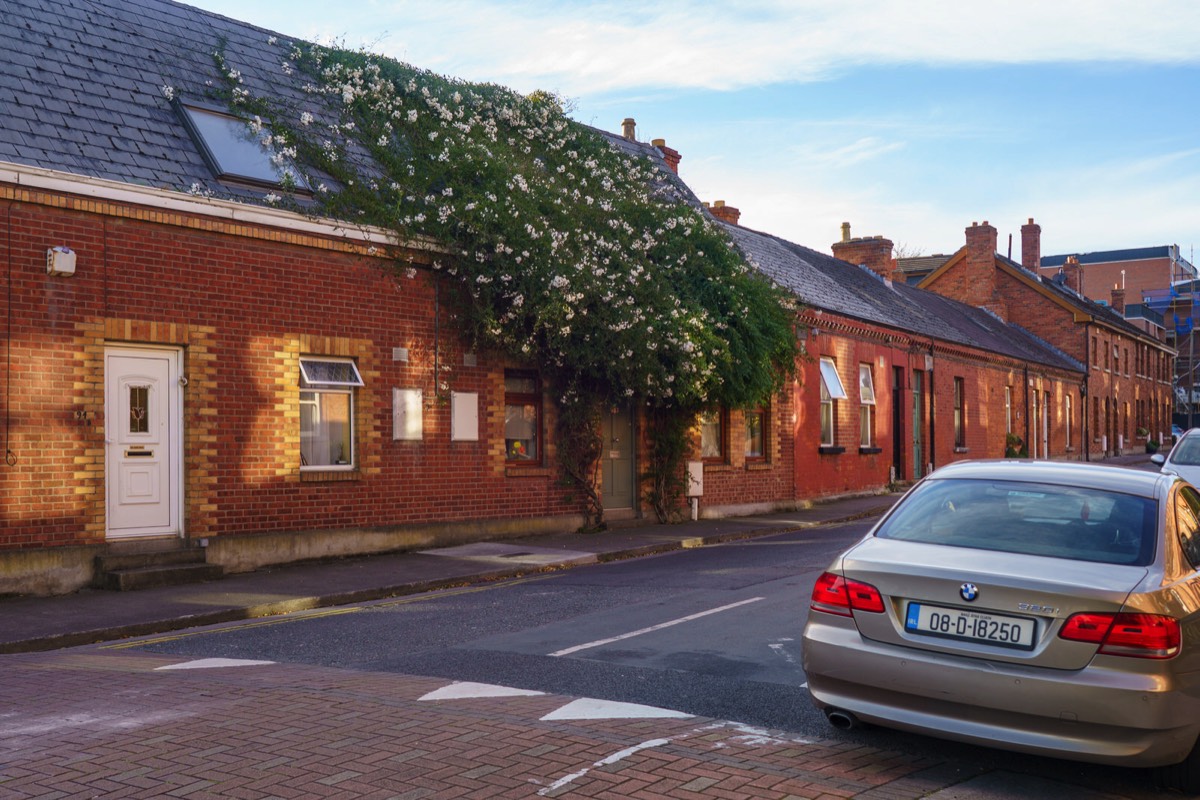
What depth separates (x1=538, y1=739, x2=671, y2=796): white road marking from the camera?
196 inches

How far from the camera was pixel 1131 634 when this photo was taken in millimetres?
4746

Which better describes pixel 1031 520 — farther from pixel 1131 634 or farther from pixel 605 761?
pixel 605 761

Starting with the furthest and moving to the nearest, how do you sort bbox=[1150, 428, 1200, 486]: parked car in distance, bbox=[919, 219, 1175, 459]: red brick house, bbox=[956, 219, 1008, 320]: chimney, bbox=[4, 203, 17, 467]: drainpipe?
bbox=[956, 219, 1008, 320]: chimney → bbox=[919, 219, 1175, 459]: red brick house → bbox=[1150, 428, 1200, 486]: parked car in distance → bbox=[4, 203, 17, 467]: drainpipe

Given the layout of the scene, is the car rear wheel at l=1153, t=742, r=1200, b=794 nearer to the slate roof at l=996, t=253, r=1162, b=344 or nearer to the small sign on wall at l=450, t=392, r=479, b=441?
the small sign on wall at l=450, t=392, r=479, b=441

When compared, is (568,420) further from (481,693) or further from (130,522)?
(481,693)

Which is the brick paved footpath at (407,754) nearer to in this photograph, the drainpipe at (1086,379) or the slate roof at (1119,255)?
the drainpipe at (1086,379)

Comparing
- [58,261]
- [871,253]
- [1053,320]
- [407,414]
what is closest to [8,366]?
[58,261]

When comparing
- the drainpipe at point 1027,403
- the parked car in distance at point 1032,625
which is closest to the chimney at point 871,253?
the drainpipe at point 1027,403

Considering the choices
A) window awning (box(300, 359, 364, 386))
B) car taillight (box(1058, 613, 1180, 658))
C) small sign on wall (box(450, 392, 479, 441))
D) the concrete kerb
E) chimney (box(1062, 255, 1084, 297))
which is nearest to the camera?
car taillight (box(1058, 613, 1180, 658))

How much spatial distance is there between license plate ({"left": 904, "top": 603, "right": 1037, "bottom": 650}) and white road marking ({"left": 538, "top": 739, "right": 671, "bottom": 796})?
142 centimetres

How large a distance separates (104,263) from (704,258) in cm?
1058

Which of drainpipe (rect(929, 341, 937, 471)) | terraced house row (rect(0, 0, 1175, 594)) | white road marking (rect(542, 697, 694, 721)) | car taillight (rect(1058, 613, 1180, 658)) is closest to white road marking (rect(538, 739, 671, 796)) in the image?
white road marking (rect(542, 697, 694, 721))

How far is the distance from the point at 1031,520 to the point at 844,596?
1.10 meters

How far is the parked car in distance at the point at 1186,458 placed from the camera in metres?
13.8
